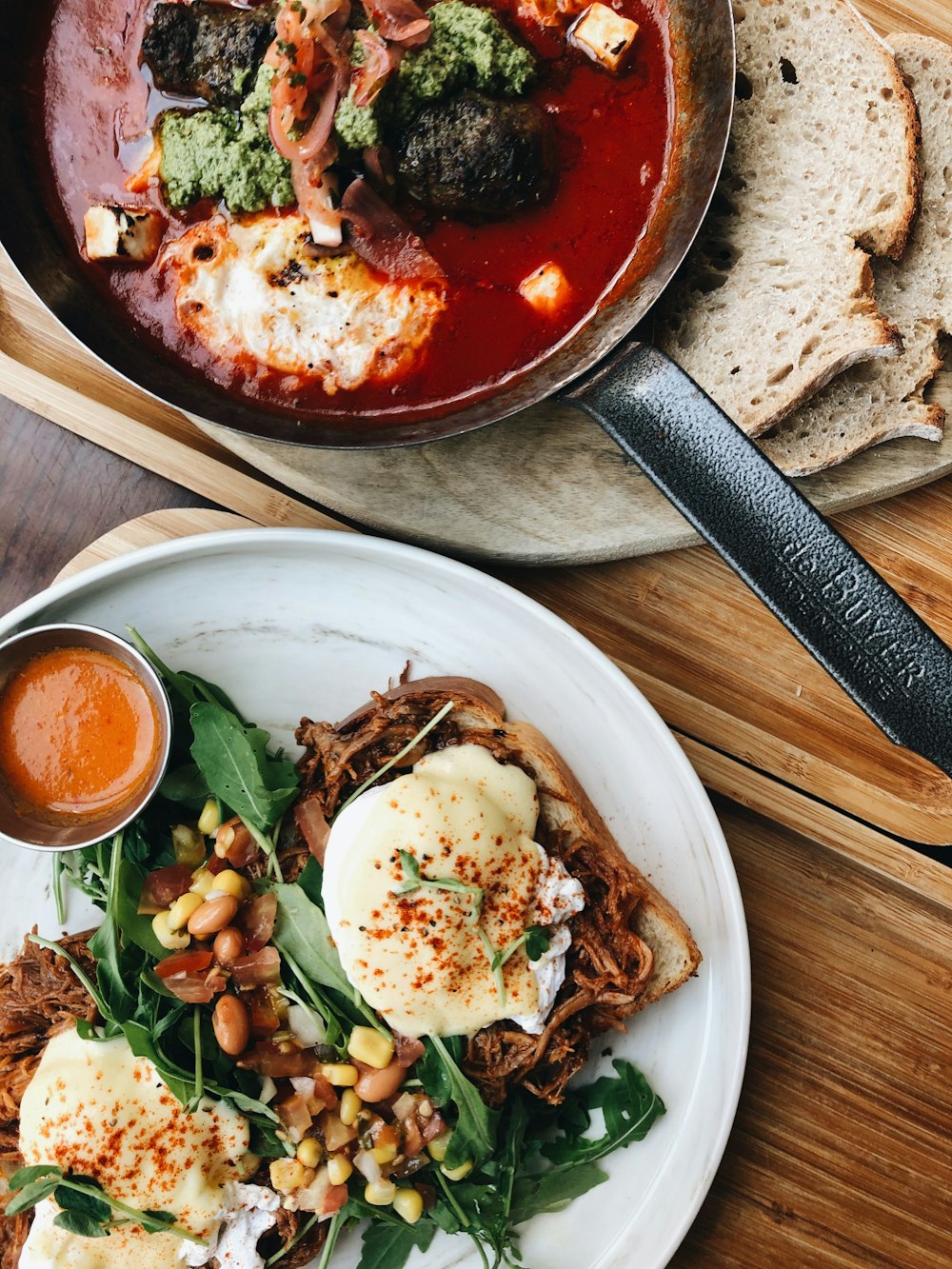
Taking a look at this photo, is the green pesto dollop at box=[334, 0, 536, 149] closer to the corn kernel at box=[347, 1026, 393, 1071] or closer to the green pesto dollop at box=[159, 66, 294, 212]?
the green pesto dollop at box=[159, 66, 294, 212]

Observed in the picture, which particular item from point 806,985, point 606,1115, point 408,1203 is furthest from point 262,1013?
point 806,985

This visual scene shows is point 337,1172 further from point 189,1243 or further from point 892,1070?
point 892,1070

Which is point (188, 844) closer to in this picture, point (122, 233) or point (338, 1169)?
point (338, 1169)

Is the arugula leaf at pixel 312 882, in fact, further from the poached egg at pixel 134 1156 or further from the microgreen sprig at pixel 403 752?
the poached egg at pixel 134 1156

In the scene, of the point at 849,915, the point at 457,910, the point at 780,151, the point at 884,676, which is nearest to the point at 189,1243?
the point at 457,910

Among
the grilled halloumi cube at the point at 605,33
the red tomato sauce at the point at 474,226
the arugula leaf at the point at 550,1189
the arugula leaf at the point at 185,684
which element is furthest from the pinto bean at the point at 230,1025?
the grilled halloumi cube at the point at 605,33

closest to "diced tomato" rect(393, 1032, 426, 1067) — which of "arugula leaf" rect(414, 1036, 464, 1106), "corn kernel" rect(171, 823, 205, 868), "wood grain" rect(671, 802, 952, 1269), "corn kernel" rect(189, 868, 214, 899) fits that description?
"arugula leaf" rect(414, 1036, 464, 1106)
